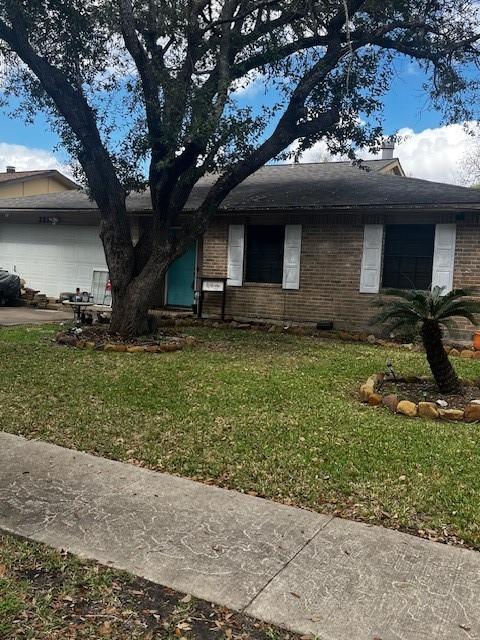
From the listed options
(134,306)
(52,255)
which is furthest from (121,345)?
(52,255)

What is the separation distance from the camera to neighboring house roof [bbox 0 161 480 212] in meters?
10.7

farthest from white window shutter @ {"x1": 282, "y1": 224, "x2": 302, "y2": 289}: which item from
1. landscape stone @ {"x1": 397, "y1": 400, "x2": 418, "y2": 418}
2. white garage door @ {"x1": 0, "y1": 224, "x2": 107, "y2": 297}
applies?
landscape stone @ {"x1": 397, "y1": 400, "x2": 418, "y2": 418}

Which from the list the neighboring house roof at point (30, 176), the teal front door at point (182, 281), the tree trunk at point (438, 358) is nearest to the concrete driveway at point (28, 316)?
the teal front door at point (182, 281)

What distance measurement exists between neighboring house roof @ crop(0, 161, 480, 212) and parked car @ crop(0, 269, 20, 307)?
202 centimetres

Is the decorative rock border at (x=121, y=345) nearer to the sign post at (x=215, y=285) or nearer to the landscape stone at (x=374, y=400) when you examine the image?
the sign post at (x=215, y=285)

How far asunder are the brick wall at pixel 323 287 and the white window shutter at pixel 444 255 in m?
0.30

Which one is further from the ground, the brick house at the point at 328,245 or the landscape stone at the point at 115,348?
the brick house at the point at 328,245

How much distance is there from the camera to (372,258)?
Result: 11.7 m

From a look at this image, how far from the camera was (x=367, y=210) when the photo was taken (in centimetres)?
1108

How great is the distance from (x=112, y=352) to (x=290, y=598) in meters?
6.71

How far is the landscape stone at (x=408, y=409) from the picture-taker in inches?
232

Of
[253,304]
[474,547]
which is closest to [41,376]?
[474,547]

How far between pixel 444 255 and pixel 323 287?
2.61m

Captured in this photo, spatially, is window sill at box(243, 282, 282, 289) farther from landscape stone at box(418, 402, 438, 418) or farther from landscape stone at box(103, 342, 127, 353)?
landscape stone at box(418, 402, 438, 418)
